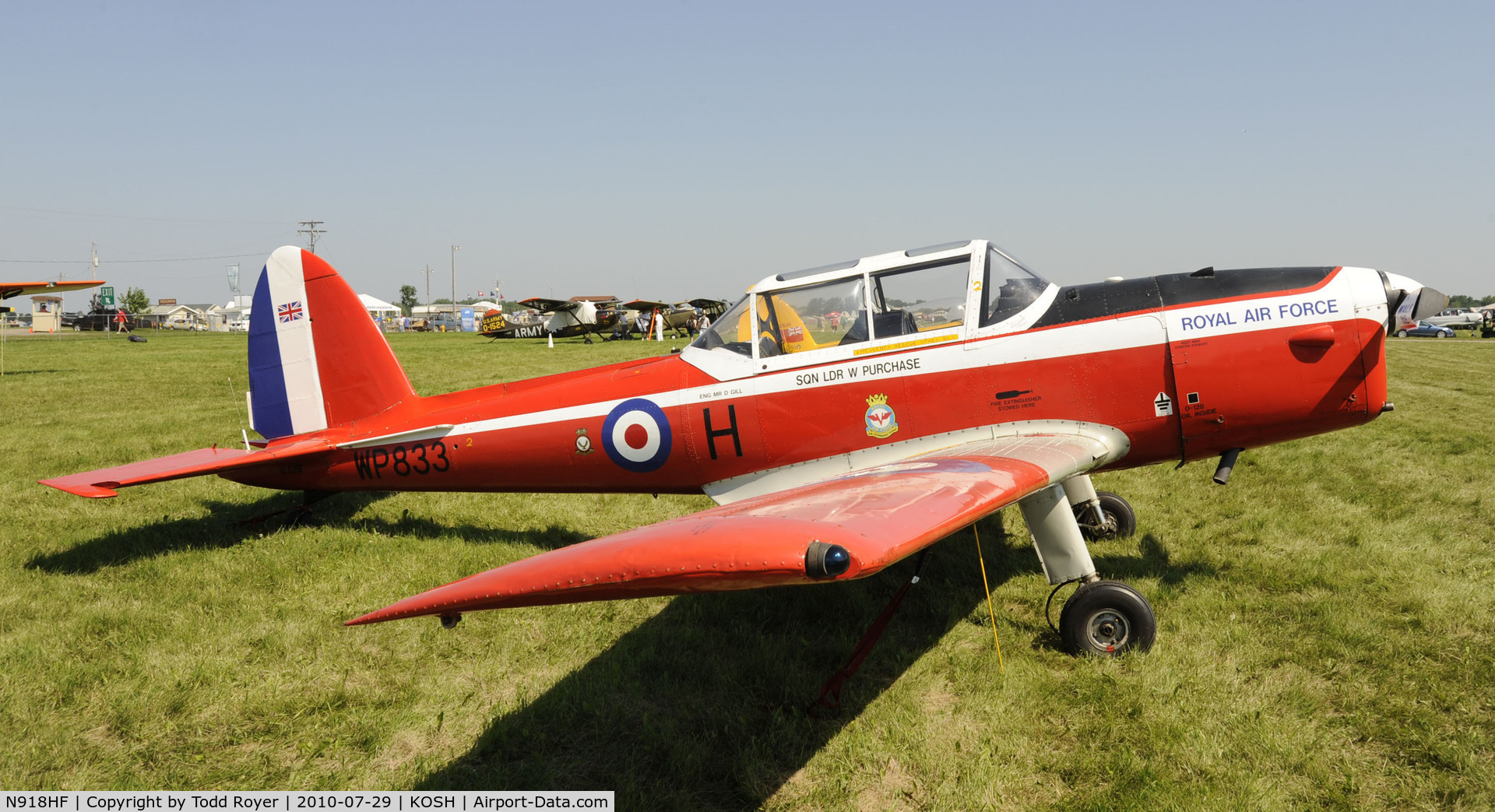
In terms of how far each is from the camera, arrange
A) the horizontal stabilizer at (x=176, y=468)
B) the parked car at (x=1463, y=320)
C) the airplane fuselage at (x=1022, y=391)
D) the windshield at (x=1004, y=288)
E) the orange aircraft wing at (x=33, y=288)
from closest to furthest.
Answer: the airplane fuselage at (x=1022, y=391) → the windshield at (x=1004, y=288) → the horizontal stabilizer at (x=176, y=468) → the orange aircraft wing at (x=33, y=288) → the parked car at (x=1463, y=320)

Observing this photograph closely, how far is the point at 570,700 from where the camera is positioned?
13.5 feet

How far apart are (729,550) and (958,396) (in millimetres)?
2962

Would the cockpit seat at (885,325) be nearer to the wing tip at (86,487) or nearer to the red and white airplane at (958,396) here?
the red and white airplane at (958,396)

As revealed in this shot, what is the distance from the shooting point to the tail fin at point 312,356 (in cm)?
690

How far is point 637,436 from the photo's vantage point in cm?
566

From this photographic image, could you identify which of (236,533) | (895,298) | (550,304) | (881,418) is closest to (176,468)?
(236,533)

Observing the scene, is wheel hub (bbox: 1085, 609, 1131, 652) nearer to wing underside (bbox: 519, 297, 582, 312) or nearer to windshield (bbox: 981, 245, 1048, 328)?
windshield (bbox: 981, 245, 1048, 328)

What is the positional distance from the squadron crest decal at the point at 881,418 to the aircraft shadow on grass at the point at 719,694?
116 cm

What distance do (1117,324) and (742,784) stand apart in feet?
11.9

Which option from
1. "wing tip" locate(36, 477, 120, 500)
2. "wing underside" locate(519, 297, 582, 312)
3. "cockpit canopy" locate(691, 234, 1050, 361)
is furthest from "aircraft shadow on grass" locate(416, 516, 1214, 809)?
"wing underside" locate(519, 297, 582, 312)

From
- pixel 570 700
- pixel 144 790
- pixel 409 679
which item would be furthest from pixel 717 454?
pixel 144 790

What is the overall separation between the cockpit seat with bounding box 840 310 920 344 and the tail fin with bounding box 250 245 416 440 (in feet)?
13.2

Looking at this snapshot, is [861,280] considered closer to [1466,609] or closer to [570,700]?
[570,700]

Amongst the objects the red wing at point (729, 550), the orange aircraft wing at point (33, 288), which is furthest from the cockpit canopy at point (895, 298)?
the orange aircraft wing at point (33, 288)
